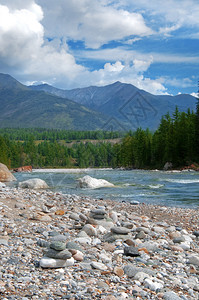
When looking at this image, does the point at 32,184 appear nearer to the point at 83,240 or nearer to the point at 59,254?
the point at 83,240

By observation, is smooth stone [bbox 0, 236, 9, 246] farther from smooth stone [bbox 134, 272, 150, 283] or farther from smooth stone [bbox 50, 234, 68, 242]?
smooth stone [bbox 134, 272, 150, 283]

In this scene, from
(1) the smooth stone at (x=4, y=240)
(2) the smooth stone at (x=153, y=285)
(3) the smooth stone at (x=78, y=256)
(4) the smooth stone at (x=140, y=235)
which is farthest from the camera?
(4) the smooth stone at (x=140, y=235)

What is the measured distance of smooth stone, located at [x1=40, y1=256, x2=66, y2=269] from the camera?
5.52 m

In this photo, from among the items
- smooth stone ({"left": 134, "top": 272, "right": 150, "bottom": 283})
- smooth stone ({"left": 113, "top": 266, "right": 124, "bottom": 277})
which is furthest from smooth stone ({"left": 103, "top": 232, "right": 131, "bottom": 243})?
smooth stone ({"left": 134, "top": 272, "right": 150, "bottom": 283})

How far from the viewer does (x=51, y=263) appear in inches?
219

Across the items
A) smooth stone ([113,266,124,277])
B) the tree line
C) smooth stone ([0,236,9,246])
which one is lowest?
smooth stone ([113,266,124,277])

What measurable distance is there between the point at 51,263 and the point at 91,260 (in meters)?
1.02

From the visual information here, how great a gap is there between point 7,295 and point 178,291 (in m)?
3.03

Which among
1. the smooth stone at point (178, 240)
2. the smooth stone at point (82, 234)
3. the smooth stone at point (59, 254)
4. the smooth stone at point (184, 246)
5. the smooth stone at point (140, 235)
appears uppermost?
the smooth stone at point (59, 254)

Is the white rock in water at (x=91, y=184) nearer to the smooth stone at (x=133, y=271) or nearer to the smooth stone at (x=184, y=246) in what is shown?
the smooth stone at (x=184, y=246)

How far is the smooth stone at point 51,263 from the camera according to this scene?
5.52 metres

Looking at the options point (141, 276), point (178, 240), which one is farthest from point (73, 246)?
point (178, 240)

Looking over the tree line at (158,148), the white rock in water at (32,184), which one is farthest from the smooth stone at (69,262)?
the tree line at (158,148)

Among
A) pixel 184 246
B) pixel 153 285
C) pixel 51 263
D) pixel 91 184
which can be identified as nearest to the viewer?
pixel 153 285
